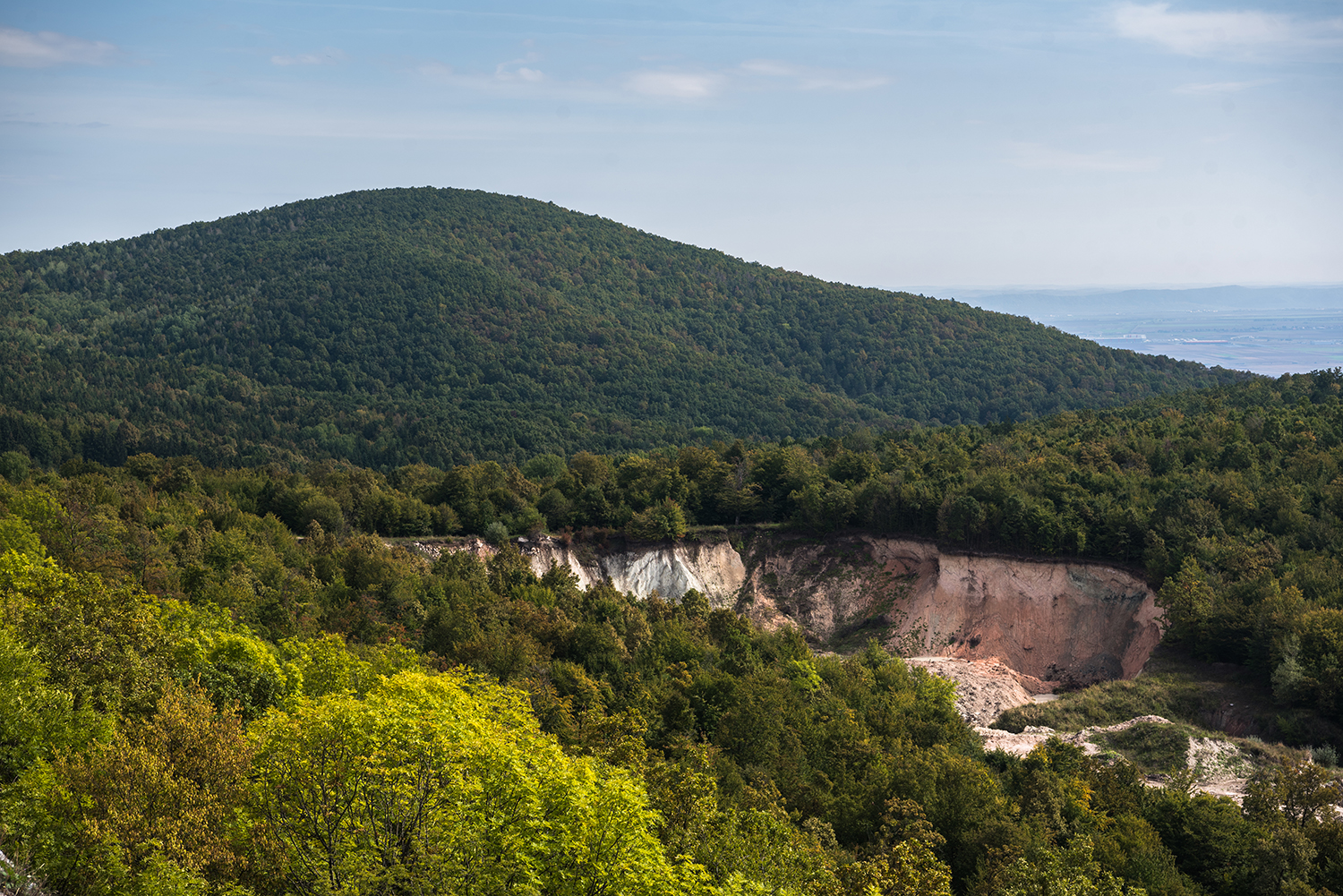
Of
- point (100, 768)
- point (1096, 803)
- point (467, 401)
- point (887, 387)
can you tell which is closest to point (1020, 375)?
point (887, 387)

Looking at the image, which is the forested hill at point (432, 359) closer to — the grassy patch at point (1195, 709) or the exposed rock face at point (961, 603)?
the exposed rock face at point (961, 603)

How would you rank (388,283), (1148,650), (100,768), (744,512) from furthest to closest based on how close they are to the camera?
1. (388,283)
2. (744,512)
3. (1148,650)
4. (100,768)

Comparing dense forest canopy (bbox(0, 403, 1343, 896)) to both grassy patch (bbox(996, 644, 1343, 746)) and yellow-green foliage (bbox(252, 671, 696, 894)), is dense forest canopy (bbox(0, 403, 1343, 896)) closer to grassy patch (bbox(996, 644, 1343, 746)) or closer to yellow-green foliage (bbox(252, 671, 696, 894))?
yellow-green foliage (bbox(252, 671, 696, 894))

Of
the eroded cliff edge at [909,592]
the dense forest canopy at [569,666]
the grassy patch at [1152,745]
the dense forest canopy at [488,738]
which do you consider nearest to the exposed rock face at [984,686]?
the dense forest canopy at [488,738]

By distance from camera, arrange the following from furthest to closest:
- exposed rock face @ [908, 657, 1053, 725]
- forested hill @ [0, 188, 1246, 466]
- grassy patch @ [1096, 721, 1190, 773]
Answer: forested hill @ [0, 188, 1246, 466], exposed rock face @ [908, 657, 1053, 725], grassy patch @ [1096, 721, 1190, 773]

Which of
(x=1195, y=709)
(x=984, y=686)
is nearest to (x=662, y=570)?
(x=984, y=686)

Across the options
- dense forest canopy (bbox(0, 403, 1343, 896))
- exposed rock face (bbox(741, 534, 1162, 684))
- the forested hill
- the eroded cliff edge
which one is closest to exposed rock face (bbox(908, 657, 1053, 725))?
dense forest canopy (bbox(0, 403, 1343, 896))

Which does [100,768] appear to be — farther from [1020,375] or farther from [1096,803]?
[1020,375]
